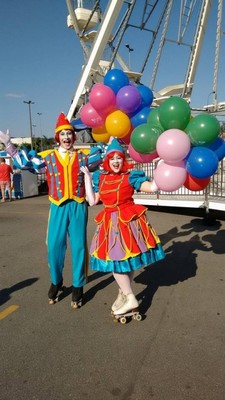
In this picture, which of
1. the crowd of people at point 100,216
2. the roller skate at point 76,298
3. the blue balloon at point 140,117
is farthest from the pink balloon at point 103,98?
the roller skate at point 76,298

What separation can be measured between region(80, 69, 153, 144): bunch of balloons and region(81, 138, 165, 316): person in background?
53 centimetres

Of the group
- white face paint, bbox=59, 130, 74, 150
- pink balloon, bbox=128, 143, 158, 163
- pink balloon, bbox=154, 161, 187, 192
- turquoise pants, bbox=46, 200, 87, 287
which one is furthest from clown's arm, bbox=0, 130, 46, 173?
pink balloon, bbox=154, 161, 187, 192

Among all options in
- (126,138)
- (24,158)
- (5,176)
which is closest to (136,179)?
(126,138)

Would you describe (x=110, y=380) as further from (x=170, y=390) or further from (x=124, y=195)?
(x=124, y=195)

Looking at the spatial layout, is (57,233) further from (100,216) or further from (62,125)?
(62,125)

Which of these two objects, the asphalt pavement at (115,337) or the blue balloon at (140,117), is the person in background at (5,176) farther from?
the blue balloon at (140,117)

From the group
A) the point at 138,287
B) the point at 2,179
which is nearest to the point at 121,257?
the point at 138,287

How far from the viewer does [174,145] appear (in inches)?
102

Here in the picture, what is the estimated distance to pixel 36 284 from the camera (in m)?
3.95

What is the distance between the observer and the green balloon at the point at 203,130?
8.76 feet

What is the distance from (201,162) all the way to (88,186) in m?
1.09

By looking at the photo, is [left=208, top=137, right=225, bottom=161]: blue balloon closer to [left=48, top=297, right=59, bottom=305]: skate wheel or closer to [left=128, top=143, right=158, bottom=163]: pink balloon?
[left=128, top=143, right=158, bottom=163]: pink balloon

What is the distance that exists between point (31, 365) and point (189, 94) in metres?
19.4

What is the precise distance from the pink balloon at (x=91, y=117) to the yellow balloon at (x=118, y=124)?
0.24 metres
